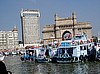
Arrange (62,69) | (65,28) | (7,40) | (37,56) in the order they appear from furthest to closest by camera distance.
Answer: (7,40), (65,28), (37,56), (62,69)

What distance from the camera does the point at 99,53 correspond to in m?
39.8

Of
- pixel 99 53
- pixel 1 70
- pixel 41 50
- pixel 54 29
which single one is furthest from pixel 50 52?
pixel 54 29

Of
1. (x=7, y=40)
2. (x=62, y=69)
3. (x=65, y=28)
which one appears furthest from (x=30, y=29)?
(x=62, y=69)

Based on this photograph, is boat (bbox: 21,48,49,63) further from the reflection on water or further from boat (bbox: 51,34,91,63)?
the reflection on water

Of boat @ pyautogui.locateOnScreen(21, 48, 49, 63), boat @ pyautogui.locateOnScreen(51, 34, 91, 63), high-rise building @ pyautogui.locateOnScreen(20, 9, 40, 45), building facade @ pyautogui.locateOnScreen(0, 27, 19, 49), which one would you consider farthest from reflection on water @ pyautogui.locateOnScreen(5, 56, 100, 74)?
high-rise building @ pyautogui.locateOnScreen(20, 9, 40, 45)

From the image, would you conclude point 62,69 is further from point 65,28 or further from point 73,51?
point 65,28

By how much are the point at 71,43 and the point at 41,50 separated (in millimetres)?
8908

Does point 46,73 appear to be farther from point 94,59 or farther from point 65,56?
point 94,59

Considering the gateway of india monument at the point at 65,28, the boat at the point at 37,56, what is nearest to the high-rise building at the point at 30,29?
the gateway of india monument at the point at 65,28

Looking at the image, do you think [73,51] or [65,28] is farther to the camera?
[65,28]

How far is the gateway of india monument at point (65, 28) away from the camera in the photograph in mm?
96812

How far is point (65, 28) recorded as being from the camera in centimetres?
9906

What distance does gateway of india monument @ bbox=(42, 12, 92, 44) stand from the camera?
96.8 metres

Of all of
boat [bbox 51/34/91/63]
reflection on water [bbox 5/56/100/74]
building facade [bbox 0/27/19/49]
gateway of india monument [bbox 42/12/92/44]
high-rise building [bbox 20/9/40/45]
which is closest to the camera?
reflection on water [bbox 5/56/100/74]
